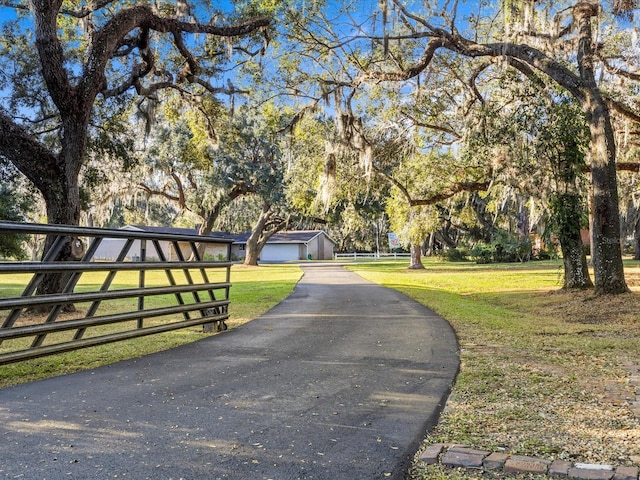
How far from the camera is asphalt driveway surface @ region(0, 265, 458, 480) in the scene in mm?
3055

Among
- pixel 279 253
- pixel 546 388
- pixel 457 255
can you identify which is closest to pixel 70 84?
pixel 546 388

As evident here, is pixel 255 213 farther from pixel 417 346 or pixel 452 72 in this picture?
pixel 417 346

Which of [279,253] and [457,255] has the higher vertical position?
[279,253]

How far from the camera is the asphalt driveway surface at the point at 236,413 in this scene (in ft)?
10.0

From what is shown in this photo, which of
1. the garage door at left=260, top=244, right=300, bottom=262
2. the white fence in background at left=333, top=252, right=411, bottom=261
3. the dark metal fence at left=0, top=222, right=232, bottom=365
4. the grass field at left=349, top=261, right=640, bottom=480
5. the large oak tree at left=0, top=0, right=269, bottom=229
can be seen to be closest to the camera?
the grass field at left=349, top=261, right=640, bottom=480

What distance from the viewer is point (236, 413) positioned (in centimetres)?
403

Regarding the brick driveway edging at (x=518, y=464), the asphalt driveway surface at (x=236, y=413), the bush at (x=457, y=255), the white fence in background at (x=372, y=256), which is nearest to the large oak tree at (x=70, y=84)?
the asphalt driveway surface at (x=236, y=413)

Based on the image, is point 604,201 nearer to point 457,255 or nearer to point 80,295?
point 80,295

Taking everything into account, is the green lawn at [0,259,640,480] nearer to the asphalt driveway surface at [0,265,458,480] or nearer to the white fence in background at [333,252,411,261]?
the asphalt driveway surface at [0,265,458,480]

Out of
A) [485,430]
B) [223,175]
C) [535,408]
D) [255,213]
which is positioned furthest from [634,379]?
[255,213]

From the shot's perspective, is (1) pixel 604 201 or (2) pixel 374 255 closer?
(1) pixel 604 201

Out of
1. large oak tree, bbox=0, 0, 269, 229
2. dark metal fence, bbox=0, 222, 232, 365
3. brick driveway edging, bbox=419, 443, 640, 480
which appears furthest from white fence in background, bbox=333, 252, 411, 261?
brick driveway edging, bbox=419, 443, 640, 480

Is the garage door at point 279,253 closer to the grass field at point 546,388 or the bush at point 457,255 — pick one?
the bush at point 457,255

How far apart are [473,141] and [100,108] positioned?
1072 centimetres
